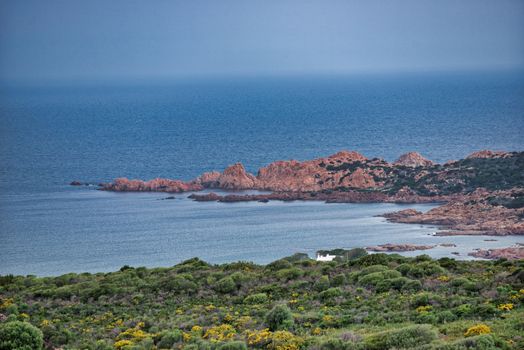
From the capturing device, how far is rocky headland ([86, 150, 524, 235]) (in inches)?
3499

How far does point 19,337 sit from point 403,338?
10.3 metres

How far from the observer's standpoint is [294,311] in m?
29.3

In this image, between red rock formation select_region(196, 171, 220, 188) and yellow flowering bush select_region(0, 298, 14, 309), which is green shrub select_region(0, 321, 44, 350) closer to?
yellow flowering bush select_region(0, 298, 14, 309)

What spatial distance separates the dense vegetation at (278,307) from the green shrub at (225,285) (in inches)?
2.2

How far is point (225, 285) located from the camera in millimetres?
34750

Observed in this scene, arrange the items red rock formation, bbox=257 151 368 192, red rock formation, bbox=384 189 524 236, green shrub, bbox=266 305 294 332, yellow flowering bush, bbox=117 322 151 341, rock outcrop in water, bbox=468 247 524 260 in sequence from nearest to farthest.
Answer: green shrub, bbox=266 305 294 332 < yellow flowering bush, bbox=117 322 151 341 < rock outcrop in water, bbox=468 247 524 260 < red rock formation, bbox=384 189 524 236 < red rock formation, bbox=257 151 368 192

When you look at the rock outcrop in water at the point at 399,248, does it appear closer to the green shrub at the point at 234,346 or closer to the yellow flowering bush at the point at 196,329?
the yellow flowering bush at the point at 196,329

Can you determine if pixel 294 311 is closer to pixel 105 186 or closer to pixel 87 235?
pixel 87 235

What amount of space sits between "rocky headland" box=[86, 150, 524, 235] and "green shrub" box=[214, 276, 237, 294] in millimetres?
52196

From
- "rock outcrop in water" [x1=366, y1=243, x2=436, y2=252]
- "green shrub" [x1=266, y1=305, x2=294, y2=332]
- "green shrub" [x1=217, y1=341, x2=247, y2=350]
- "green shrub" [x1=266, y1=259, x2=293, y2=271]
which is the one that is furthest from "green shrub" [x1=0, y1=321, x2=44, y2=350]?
"rock outcrop in water" [x1=366, y1=243, x2=436, y2=252]

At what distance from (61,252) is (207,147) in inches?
3736

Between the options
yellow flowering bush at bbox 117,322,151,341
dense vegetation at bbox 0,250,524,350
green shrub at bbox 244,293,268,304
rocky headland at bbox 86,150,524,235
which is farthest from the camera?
rocky headland at bbox 86,150,524,235

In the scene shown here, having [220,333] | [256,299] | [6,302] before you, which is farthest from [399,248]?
[220,333]

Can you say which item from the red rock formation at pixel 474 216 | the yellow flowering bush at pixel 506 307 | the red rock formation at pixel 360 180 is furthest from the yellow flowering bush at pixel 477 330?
the red rock formation at pixel 360 180
